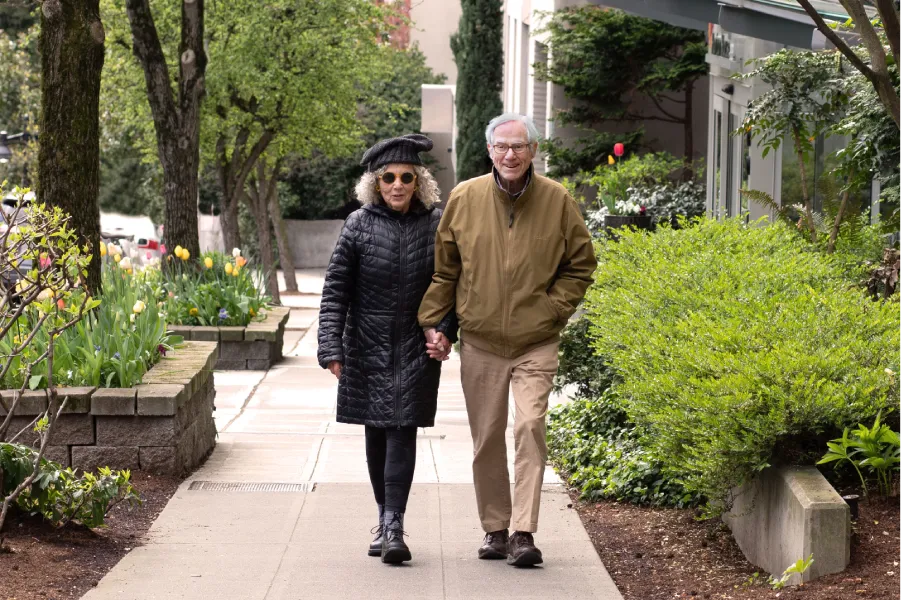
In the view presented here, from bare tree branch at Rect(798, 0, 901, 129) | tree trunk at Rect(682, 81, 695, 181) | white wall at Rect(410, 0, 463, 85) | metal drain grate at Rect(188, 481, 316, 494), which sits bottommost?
metal drain grate at Rect(188, 481, 316, 494)

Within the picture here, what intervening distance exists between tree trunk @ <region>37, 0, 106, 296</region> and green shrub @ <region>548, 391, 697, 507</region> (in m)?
3.29

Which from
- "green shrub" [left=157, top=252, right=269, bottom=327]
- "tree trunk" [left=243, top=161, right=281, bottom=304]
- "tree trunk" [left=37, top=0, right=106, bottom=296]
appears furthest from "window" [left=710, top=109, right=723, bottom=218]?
"tree trunk" [left=243, top=161, right=281, bottom=304]

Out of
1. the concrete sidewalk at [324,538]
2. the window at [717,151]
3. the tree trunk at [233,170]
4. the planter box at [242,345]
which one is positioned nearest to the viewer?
the concrete sidewalk at [324,538]

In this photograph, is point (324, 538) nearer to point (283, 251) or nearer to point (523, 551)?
point (523, 551)

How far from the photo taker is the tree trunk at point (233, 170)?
25469 millimetres

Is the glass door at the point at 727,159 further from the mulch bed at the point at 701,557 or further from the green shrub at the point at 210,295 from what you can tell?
the mulch bed at the point at 701,557

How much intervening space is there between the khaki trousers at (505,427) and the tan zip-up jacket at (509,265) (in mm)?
72

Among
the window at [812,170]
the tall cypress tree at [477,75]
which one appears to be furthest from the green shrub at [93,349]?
the tall cypress tree at [477,75]

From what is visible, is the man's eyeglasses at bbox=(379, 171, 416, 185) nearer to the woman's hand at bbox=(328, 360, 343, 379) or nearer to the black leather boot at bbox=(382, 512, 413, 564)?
the woman's hand at bbox=(328, 360, 343, 379)

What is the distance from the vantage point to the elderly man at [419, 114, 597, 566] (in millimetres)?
5152

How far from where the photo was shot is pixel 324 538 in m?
5.67

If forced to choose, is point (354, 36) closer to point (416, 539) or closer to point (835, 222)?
point (835, 222)

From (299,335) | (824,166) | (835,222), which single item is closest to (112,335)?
(835,222)

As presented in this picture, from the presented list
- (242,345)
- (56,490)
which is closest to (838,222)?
(242,345)
